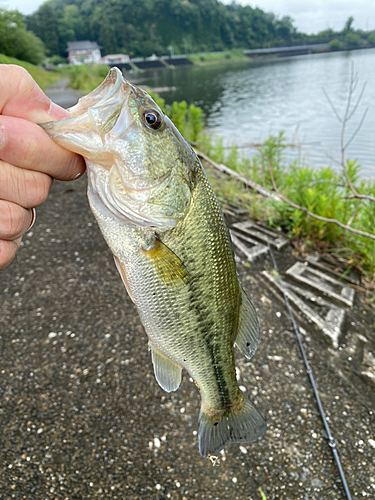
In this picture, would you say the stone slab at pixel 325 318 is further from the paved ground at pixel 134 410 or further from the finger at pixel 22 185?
the finger at pixel 22 185

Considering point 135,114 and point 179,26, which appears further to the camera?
point 179,26

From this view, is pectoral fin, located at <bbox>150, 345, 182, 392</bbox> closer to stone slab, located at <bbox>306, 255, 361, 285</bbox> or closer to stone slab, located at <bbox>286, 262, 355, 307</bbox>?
stone slab, located at <bbox>286, 262, 355, 307</bbox>

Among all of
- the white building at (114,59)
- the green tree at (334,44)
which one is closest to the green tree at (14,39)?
the white building at (114,59)

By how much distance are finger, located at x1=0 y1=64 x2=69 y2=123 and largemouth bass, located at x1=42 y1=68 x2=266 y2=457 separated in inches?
3.8

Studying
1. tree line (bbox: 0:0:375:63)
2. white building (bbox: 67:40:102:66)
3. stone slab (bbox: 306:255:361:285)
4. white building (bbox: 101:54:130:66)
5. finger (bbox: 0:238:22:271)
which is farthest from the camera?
tree line (bbox: 0:0:375:63)

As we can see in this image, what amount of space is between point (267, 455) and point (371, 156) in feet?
36.0

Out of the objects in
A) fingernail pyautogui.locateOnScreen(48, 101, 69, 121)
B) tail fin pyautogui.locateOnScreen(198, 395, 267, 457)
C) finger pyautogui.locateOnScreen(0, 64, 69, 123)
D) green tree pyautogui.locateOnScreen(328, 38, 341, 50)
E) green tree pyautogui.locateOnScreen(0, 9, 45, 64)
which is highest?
green tree pyautogui.locateOnScreen(328, 38, 341, 50)

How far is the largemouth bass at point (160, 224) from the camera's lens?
1174 millimetres

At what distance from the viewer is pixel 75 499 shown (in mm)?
2186

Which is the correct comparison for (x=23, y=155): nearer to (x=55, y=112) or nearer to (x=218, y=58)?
(x=55, y=112)

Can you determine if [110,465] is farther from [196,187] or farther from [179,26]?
[179,26]

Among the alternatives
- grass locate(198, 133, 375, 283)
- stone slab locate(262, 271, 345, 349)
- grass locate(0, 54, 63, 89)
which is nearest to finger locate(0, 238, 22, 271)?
stone slab locate(262, 271, 345, 349)

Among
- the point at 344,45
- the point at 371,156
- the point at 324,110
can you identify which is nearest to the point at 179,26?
the point at 344,45

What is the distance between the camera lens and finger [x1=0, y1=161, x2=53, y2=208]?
1088mm
